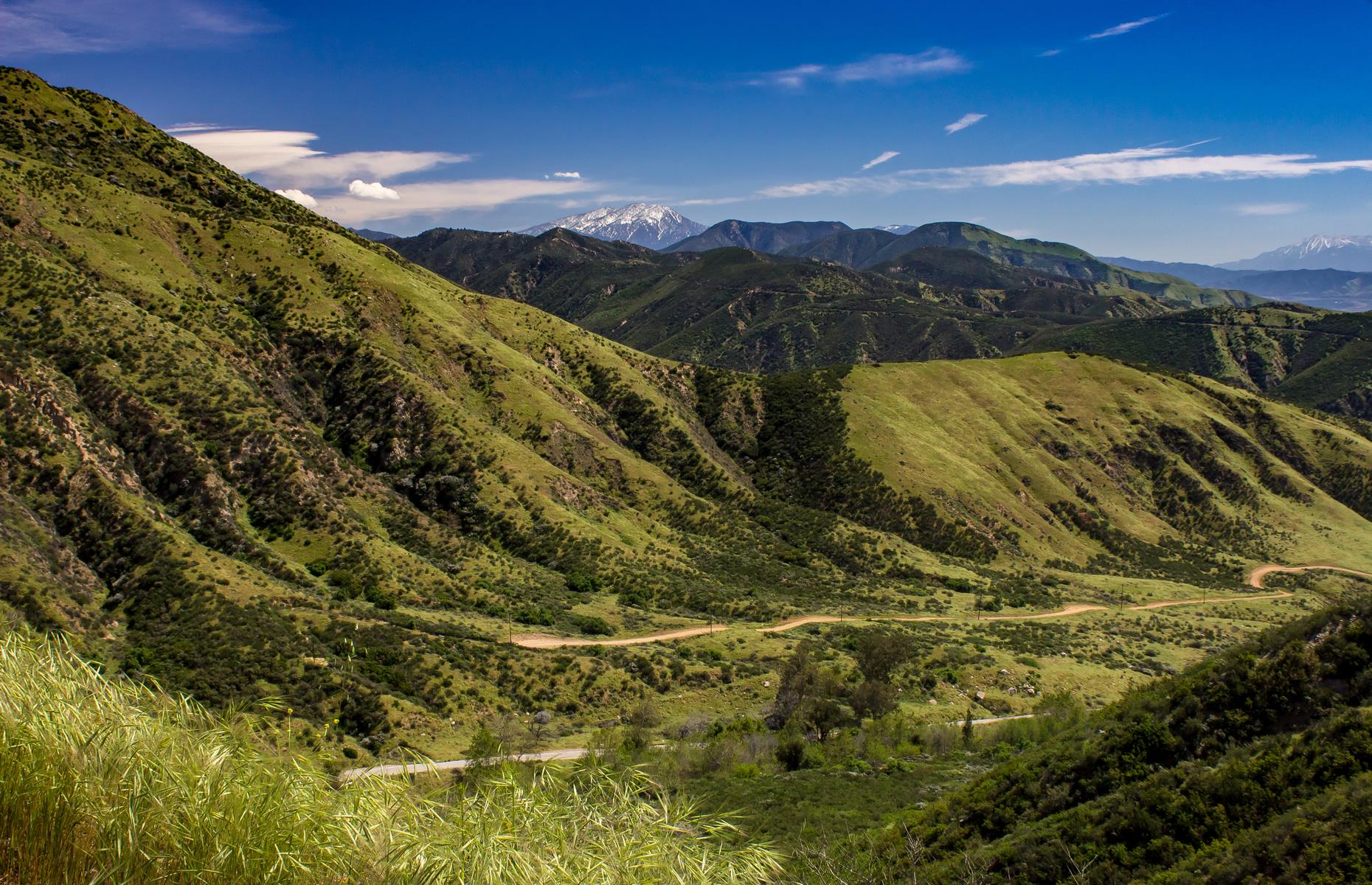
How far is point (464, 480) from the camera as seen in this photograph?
74.1m

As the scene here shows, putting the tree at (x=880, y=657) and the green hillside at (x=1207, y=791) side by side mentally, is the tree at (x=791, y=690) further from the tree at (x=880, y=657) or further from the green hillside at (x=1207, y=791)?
the green hillside at (x=1207, y=791)

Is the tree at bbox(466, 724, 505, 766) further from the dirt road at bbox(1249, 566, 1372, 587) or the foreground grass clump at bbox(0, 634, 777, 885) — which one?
the dirt road at bbox(1249, 566, 1372, 587)

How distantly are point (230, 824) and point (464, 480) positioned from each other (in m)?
68.4

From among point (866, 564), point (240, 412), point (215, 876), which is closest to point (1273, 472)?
point (866, 564)

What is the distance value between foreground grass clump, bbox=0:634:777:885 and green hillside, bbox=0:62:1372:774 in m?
32.8

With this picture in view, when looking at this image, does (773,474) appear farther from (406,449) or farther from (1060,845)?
(1060,845)

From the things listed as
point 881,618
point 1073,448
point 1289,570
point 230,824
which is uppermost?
point 230,824

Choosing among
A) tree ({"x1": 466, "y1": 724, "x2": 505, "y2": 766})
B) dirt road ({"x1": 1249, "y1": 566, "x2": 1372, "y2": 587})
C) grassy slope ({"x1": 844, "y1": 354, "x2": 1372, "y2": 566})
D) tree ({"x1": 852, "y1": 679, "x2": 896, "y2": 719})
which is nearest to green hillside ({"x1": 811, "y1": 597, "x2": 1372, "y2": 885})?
tree ({"x1": 466, "y1": 724, "x2": 505, "y2": 766})

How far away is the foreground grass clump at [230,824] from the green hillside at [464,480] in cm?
3282

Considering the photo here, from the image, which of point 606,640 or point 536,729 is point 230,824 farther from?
point 606,640

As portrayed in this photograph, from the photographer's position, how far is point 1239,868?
16.3 meters

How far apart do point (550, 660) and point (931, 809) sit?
91.5ft

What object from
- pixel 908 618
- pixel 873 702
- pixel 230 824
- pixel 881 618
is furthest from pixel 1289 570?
pixel 230 824

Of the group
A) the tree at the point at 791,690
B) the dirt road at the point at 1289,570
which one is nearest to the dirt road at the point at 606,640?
the tree at the point at 791,690
